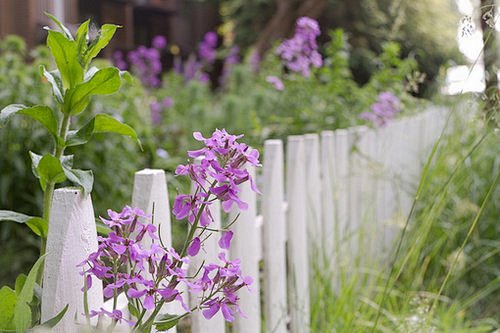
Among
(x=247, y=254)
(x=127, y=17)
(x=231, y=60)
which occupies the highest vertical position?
(x=127, y=17)

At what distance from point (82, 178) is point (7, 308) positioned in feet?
0.63

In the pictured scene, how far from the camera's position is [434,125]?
4590 mm

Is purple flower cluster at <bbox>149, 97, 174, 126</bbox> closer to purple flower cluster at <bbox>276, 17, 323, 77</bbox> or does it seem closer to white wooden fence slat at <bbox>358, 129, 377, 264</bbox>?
purple flower cluster at <bbox>276, 17, 323, 77</bbox>

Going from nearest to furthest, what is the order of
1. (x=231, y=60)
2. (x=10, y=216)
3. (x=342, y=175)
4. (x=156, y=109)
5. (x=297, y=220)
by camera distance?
(x=10, y=216), (x=297, y=220), (x=342, y=175), (x=156, y=109), (x=231, y=60)

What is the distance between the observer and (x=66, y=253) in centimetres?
89

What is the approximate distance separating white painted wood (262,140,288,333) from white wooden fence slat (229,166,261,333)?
0.13 meters

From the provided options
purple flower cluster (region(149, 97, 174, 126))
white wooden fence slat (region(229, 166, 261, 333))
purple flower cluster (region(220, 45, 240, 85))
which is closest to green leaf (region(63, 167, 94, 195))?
white wooden fence slat (region(229, 166, 261, 333))

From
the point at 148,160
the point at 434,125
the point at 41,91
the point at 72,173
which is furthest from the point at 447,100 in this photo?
the point at 72,173

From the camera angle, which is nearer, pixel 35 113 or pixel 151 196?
pixel 35 113

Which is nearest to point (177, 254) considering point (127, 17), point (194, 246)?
point (194, 246)

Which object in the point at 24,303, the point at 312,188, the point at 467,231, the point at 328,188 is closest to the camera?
the point at 24,303

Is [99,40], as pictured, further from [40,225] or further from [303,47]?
[303,47]

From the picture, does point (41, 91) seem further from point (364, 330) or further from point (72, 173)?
point (72, 173)

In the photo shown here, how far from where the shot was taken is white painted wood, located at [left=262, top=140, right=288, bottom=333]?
172cm
